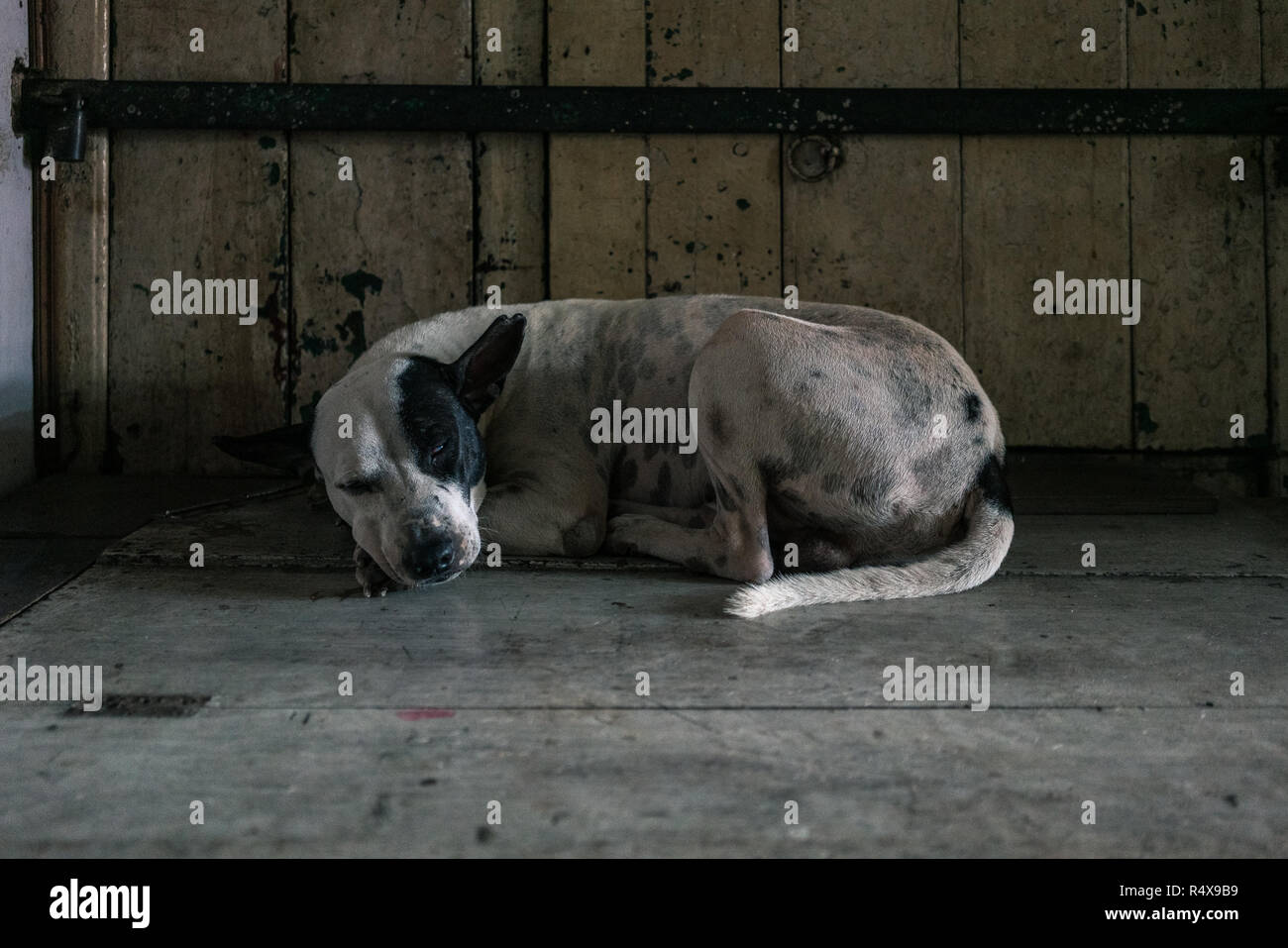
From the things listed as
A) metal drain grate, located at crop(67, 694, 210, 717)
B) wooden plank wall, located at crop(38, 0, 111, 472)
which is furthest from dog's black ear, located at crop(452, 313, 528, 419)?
wooden plank wall, located at crop(38, 0, 111, 472)

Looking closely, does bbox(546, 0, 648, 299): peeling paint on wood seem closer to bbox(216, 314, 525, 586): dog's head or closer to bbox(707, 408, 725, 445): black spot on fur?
bbox(216, 314, 525, 586): dog's head

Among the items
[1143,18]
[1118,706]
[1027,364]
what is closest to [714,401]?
[1118,706]

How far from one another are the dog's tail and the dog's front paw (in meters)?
0.76

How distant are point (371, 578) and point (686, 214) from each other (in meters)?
1.87

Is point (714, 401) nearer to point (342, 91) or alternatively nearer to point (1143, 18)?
point (342, 91)

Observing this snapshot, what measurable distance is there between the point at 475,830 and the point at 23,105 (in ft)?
10.7

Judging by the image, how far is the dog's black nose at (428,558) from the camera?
218cm

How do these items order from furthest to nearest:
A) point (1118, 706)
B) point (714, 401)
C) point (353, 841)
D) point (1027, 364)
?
point (1027, 364) → point (714, 401) → point (1118, 706) → point (353, 841)

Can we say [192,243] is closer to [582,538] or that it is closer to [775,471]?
[582,538]

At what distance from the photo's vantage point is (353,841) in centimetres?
123

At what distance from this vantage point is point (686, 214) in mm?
3617

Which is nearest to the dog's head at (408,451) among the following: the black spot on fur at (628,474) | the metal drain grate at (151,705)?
the black spot on fur at (628,474)

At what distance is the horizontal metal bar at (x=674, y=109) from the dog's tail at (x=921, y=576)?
1671mm

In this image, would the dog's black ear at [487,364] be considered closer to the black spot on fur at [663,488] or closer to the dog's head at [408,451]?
the dog's head at [408,451]
